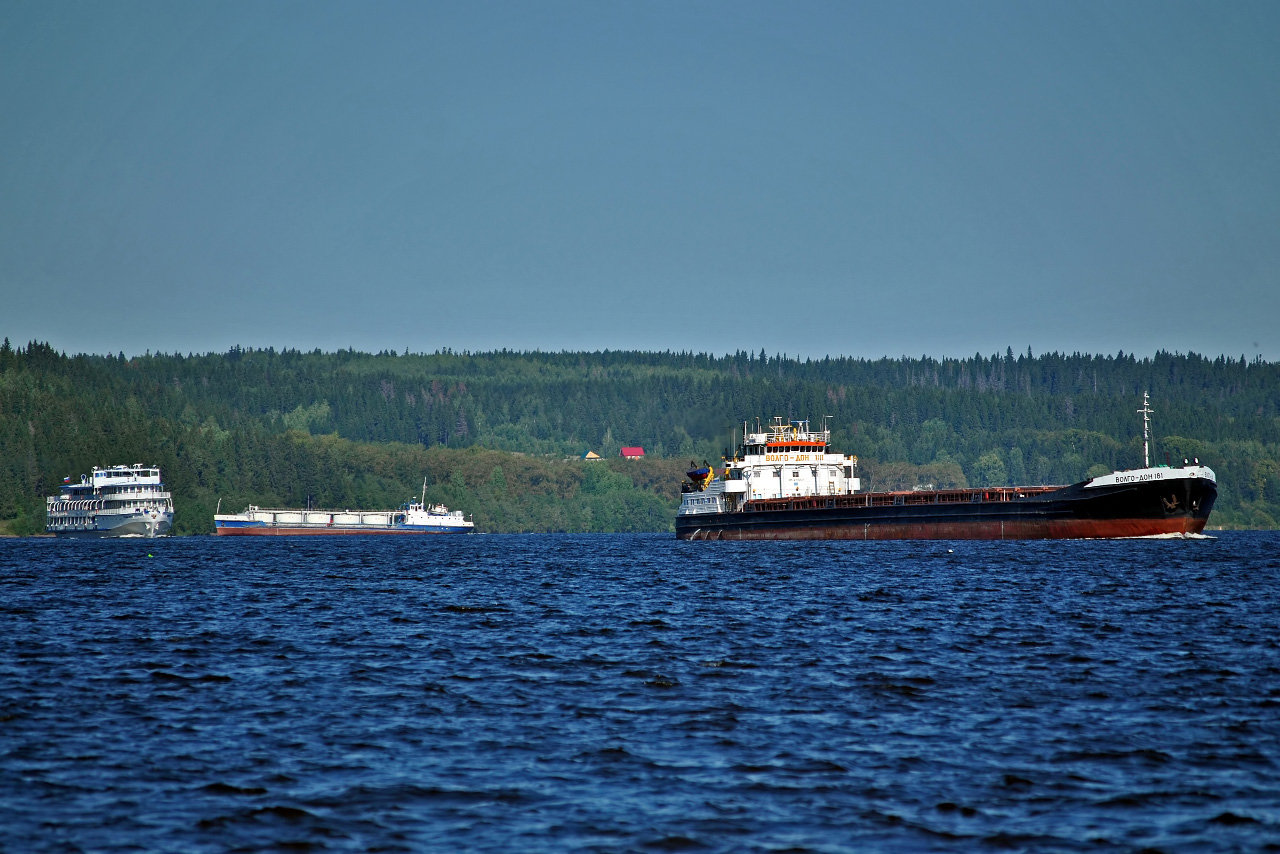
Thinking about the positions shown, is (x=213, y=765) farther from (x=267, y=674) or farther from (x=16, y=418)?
(x=16, y=418)

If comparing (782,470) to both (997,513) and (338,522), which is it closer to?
(997,513)

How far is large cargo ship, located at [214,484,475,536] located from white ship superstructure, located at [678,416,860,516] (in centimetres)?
8430

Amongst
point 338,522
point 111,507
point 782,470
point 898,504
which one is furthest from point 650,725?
point 338,522

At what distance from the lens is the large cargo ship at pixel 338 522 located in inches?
7510

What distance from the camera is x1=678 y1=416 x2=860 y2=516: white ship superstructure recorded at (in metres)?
117

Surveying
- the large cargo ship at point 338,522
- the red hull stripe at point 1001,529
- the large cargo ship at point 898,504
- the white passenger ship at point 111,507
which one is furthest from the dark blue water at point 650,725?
the large cargo ship at point 338,522

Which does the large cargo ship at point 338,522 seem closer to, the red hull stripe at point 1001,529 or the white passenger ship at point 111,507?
the white passenger ship at point 111,507

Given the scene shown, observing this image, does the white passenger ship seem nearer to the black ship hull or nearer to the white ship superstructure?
the white ship superstructure

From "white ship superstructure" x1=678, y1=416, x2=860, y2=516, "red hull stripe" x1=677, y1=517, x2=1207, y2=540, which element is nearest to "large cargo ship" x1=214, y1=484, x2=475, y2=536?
"white ship superstructure" x1=678, y1=416, x2=860, y2=516

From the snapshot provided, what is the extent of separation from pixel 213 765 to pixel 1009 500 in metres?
81.8

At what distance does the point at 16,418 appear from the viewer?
19625 centimetres

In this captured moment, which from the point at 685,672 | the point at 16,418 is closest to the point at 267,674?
the point at 685,672

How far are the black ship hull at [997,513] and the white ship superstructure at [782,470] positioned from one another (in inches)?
143

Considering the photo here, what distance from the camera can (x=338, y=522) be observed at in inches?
7717
